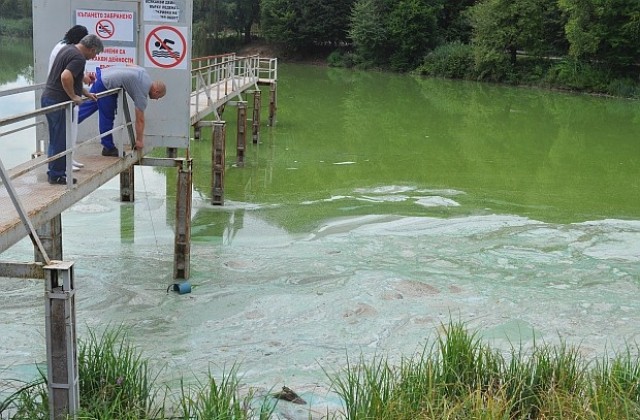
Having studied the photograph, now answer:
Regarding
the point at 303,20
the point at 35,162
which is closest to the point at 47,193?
the point at 35,162

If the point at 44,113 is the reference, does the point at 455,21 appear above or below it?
above

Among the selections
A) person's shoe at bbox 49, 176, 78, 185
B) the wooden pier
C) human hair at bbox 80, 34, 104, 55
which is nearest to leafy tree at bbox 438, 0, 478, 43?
the wooden pier

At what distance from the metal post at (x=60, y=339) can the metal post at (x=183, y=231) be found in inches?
165

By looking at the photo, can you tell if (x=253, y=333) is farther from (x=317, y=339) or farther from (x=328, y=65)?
(x=328, y=65)

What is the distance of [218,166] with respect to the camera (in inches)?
496

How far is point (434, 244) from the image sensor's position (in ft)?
35.1

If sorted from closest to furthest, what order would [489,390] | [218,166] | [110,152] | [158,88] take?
[489,390] < [110,152] < [158,88] < [218,166]

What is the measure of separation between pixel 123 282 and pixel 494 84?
37180 millimetres

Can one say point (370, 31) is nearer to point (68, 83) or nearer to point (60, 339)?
point (68, 83)

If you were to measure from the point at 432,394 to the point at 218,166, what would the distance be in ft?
27.1

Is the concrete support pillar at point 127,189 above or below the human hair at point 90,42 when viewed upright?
below

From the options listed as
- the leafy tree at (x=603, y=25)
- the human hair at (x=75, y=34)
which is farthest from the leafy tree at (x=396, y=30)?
the human hair at (x=75, y=34)

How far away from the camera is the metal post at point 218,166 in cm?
1257

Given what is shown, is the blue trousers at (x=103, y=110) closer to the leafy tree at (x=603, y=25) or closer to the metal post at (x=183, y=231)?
the metal post at (x=183, y=231)
